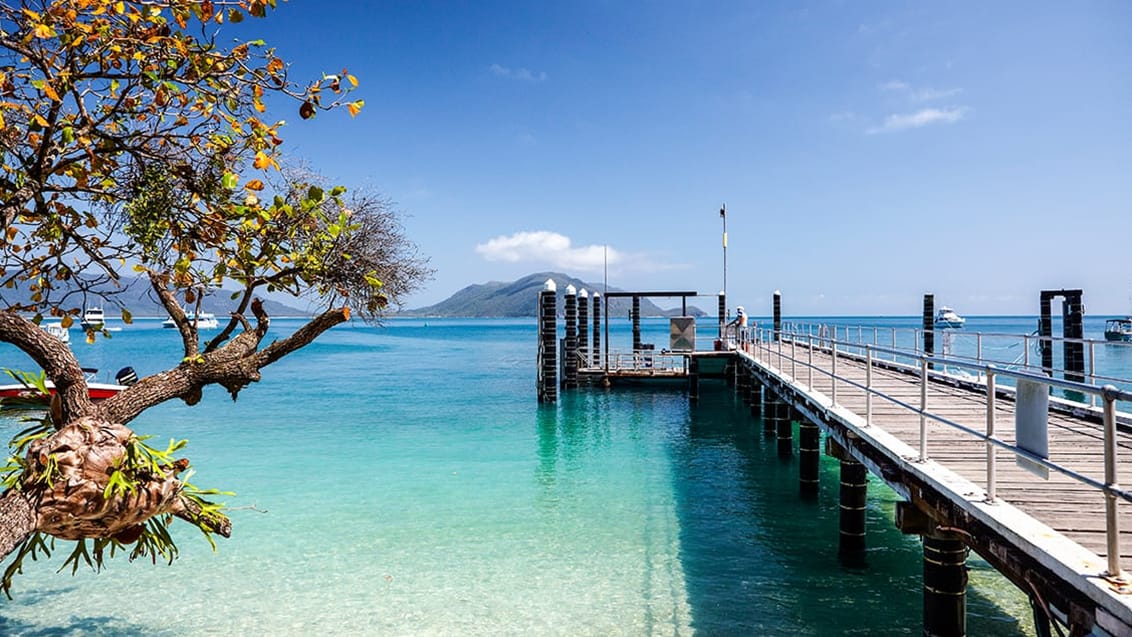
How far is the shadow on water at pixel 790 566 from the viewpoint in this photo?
845 cm

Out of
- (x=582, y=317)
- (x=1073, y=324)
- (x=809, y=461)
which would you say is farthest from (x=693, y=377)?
(x=1073, y=324)

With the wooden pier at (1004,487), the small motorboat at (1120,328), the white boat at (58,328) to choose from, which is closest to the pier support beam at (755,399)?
the wooden pier at (1004,487)

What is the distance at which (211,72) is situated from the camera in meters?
4.12

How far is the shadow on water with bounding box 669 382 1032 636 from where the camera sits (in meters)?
8.45

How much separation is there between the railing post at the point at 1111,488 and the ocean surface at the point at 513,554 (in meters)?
5.04

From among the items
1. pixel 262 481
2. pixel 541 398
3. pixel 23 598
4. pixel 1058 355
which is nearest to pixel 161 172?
pixel 23 598

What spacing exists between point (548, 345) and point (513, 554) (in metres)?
17.9

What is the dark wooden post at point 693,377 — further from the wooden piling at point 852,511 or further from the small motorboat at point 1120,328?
the small motorboat at point 1120,328

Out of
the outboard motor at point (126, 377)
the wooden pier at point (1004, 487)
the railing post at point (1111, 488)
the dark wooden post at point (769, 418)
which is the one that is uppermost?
the railing post at point (1111, 488)

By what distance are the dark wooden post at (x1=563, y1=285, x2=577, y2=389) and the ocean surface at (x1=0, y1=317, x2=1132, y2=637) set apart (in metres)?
7.76

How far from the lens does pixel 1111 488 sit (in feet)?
11.5

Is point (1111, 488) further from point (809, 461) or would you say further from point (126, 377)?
point (126, 377)

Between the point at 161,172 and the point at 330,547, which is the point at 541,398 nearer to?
the point at 330,547

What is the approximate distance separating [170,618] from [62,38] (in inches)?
304
